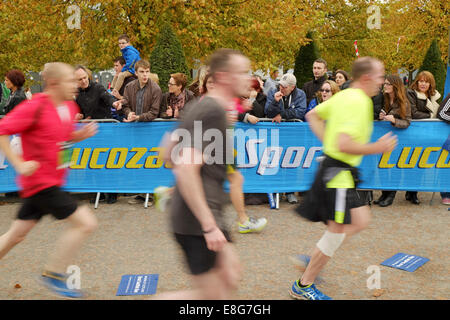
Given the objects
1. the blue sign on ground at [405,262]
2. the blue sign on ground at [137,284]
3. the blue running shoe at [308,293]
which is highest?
the blue running shoe at [308,293]

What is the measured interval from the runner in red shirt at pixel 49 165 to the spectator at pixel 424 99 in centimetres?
588

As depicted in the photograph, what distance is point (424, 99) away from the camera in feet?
27.7

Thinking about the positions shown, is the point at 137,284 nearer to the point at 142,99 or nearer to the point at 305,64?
the point at 142,99

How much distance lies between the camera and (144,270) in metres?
5.28

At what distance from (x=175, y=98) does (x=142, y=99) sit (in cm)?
54

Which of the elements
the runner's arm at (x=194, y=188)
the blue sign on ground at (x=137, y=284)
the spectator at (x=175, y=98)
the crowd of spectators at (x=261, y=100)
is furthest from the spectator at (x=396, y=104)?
the runner's arm at (x=194, y=188)

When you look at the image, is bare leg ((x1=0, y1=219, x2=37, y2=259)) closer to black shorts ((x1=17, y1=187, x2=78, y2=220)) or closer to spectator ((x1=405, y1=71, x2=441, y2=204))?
black shorts ((x1=17, y1=187, x2=78, y2=220))

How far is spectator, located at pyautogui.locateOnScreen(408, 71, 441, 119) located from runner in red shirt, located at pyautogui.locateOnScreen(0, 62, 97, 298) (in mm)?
5876

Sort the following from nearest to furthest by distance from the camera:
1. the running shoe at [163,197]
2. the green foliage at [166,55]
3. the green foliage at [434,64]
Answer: the running shoe at [163,197] → the green foliage at [166,55] → the green foliage at [434,64]

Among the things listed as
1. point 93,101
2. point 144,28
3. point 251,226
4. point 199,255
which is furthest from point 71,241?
point 144,28

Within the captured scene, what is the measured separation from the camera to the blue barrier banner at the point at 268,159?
318 inches

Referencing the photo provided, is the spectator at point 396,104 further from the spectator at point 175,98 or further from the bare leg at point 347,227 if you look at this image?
the bare leg at point 347,227

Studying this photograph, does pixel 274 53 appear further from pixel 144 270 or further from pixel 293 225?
pixel 144 270

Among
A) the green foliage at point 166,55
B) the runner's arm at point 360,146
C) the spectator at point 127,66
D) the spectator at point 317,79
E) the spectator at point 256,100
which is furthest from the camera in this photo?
the green foliage at point 166,55
